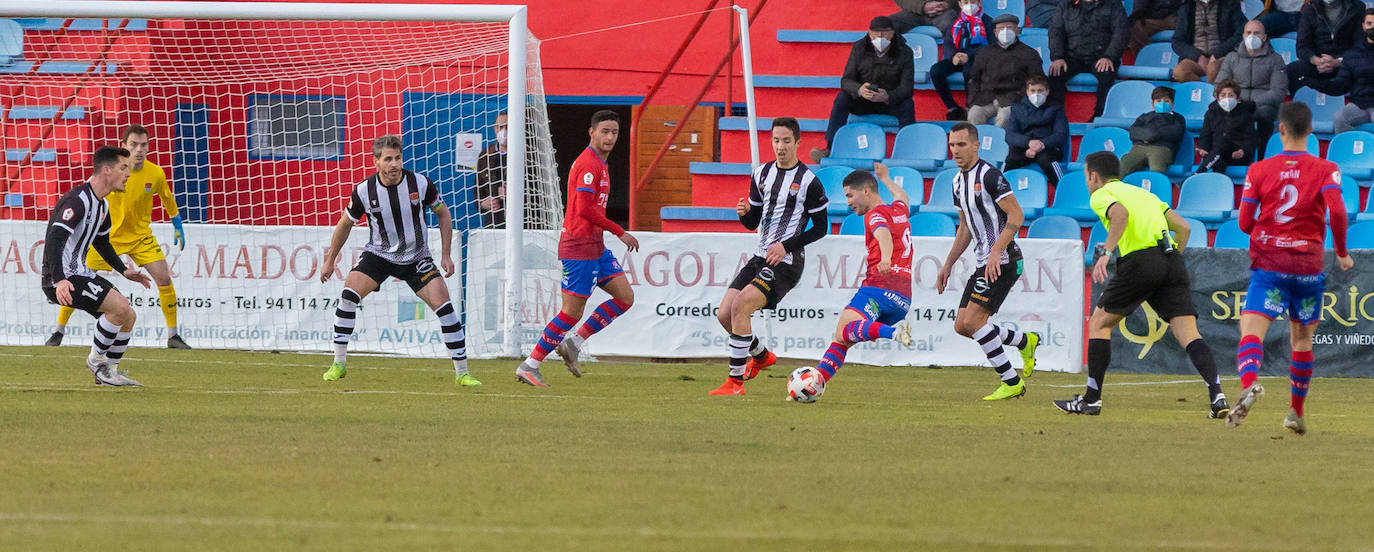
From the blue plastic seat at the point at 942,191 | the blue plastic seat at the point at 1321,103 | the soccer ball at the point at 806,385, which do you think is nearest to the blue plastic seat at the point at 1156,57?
the blue plastic seat at the point at 1321,103

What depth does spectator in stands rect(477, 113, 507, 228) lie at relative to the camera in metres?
15.6

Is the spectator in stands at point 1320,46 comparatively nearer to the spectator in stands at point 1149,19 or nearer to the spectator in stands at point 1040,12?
the spectator in stands at point 1149,19

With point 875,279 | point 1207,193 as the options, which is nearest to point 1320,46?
point 1207,193

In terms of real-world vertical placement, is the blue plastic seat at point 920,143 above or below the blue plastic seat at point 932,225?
above

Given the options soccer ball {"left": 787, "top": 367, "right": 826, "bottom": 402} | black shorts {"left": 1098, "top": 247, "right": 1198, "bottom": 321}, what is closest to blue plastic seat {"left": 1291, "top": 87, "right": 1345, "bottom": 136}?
black shorts {"left": 1098, "top": 247, "right": 1198, "bottom": 321}

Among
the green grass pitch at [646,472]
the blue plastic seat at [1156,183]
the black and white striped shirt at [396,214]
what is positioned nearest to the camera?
the green grass pitch at [646,472]

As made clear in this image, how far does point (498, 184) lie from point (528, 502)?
1094cm

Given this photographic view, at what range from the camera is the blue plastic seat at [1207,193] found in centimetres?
1752

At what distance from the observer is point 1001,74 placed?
18.2 meters

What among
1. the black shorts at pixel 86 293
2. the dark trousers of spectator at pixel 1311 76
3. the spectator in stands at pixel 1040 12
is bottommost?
the black shorts at pixel 86 293

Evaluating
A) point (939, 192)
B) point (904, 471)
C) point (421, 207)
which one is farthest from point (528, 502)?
point (939, 192)

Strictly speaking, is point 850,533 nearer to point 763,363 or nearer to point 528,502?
point 528,502

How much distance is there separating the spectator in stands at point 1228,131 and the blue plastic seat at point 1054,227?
194cm

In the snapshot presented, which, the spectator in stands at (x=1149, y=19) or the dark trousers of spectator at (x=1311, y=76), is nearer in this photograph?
the dark trousers of spectator at (x=1311, y=76)
